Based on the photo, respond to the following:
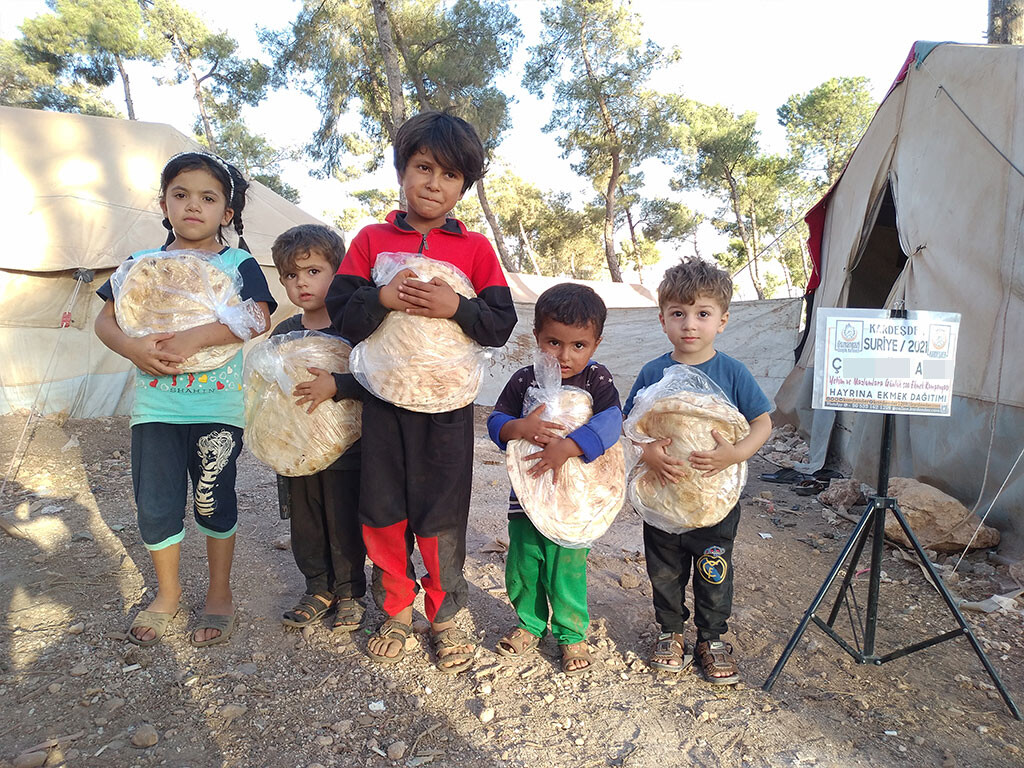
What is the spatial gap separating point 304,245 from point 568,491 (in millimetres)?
1320

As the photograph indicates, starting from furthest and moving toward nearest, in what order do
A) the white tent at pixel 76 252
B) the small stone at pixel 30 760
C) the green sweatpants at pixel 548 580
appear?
the white tent at pixel 76 252 < the green sweatpants at pixel 548 580 < the small stone at pixel 30 760

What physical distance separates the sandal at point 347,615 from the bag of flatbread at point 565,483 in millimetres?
849

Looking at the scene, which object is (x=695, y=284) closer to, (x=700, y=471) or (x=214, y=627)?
(x=700, y=471)

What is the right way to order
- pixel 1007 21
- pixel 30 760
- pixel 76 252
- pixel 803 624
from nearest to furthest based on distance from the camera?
pixel 30 760 → pixel 803 624 → pixel 1007 21 → pixel 76 252

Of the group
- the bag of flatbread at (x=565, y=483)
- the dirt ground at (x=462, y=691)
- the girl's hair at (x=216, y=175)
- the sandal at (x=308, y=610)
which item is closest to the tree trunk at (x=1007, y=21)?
the dirt ground at (x=462, y=691)

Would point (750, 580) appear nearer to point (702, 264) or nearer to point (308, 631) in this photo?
point (702, 264)

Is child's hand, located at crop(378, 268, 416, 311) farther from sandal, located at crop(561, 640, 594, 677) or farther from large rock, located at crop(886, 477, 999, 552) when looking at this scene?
large rock, located at crop(886, 477, 999, 552)

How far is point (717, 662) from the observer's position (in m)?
2.13

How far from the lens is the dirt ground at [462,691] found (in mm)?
1754

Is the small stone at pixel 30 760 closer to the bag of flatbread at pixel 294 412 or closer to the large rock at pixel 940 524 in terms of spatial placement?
the bag of flatbread at pixel 294 412

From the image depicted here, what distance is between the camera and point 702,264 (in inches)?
85.6

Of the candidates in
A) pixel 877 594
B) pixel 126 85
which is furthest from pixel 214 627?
pixel 126 85

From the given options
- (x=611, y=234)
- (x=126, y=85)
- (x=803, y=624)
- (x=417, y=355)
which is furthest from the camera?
(x=126, y=85)

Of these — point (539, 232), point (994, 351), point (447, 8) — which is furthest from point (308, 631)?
point (539, 232)
